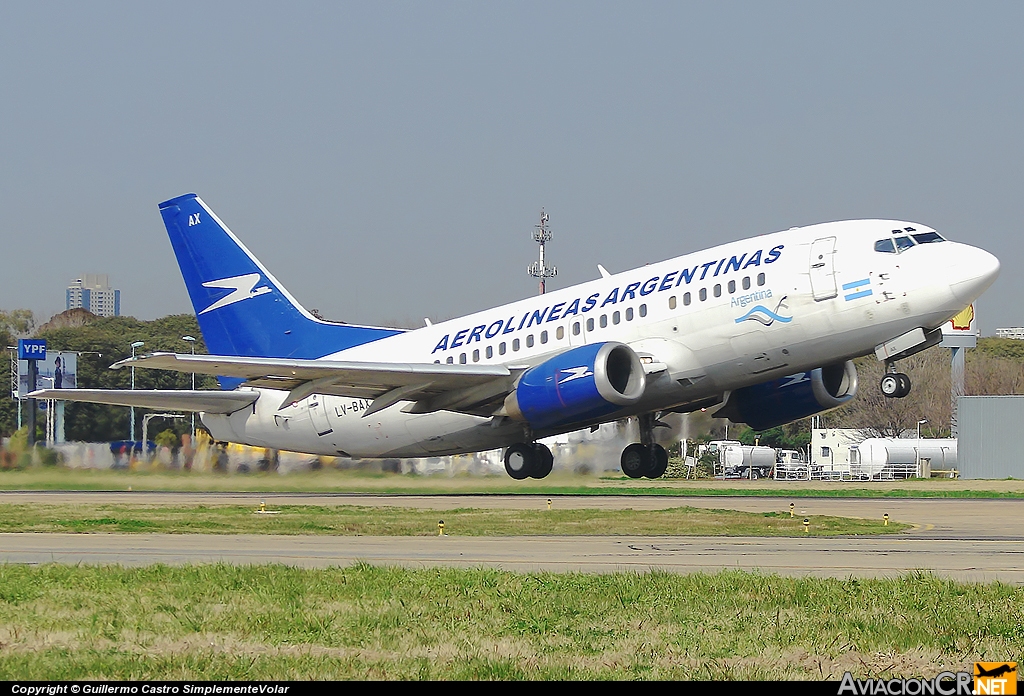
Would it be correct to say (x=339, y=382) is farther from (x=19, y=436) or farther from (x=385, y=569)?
(x=385, y=569)

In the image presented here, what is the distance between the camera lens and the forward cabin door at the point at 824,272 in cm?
2834

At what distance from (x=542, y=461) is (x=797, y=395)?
7.09m

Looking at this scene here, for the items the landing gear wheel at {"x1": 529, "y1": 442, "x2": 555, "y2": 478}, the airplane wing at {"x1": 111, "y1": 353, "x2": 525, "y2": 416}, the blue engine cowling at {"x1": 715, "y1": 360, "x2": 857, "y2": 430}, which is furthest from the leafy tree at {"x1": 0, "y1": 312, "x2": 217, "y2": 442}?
the blue engine cowling at {"x1": 715, "y1": 360, "x2": 857, "y2": 430}

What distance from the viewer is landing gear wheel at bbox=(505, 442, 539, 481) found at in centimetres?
3534

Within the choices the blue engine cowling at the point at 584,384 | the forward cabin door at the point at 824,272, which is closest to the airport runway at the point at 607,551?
the forward cabin door at the point at 824,272

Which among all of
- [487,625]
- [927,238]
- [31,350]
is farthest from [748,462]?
[487,625]

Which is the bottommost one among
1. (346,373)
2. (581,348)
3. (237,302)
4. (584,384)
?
(584,384)

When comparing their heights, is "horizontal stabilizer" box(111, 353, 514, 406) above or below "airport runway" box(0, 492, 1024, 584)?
above

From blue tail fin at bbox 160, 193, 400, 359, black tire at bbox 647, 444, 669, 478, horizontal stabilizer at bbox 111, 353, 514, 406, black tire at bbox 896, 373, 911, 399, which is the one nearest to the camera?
black tire at bbox 896, 373, 911, 399

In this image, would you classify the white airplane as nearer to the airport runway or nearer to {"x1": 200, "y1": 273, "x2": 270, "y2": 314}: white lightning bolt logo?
{"x1": 200, "y1": 273, "x2": 270, "y2": 314}: white lightning bolt logo

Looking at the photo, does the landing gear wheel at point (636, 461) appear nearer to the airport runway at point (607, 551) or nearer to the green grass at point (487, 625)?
the airport runway at point (607, 551)

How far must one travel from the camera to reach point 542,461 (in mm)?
35469

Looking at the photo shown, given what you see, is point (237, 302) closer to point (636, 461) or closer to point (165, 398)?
point (165, 398)

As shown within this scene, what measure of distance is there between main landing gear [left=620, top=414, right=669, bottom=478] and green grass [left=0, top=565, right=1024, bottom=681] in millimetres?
20386
